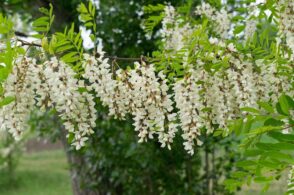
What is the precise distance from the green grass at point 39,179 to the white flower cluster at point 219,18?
6.27m

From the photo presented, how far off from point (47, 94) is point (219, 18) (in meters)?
1.80

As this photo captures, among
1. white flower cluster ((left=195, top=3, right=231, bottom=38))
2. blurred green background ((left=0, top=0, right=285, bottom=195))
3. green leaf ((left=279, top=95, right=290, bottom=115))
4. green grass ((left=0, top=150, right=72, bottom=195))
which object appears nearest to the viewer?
green leaf ((left=279, top=95, right=290, bottom=115))

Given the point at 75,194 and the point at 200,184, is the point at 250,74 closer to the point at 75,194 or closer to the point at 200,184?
the point at 200,184

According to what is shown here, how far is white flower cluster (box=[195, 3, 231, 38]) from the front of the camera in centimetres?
374

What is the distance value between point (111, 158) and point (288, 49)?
2.81 meters

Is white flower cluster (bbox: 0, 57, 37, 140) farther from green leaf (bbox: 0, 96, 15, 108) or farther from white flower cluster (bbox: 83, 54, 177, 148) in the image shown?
white flower cluster (bbox: 83, 54, 177, 148)

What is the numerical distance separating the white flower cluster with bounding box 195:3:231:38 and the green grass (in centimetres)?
627

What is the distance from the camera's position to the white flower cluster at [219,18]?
374cm

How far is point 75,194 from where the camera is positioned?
228 inches

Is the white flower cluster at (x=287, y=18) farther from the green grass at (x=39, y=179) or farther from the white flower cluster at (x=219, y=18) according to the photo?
the green grass at (x=39, y=179)

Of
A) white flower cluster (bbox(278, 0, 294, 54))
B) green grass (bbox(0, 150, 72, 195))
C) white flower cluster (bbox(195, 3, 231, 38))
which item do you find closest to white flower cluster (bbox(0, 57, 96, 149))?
white flower cluster (bbox(278, 0, 294, 54))

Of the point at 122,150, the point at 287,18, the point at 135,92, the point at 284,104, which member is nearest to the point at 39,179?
the point at 122,150

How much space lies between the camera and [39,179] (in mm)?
11016

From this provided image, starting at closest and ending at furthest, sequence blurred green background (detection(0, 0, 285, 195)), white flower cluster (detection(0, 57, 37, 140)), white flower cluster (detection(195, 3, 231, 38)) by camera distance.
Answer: white flower cluster (detection(0, 57, 37, 140))
white flower cluster (detection(195, 3, 231, 38))
blurred green background (detection(0, 0, 285, 195))
